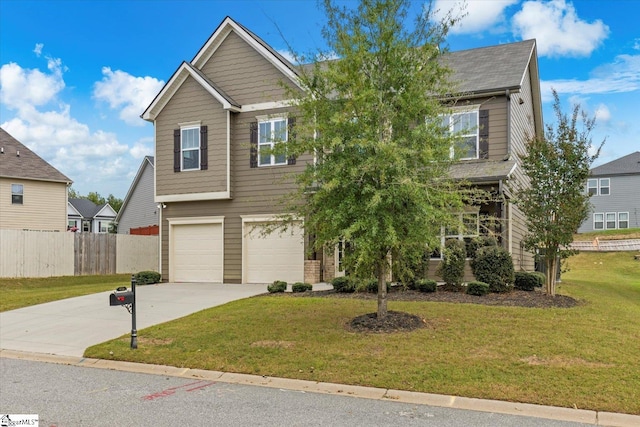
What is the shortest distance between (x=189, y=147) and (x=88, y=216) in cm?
3676

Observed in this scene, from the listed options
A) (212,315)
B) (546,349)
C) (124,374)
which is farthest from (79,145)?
(546,349)

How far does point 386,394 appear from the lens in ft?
19.6

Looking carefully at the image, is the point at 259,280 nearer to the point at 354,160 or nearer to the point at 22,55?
the point at 354,160

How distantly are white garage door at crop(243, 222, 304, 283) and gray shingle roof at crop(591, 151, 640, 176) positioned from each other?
3063 centimetres

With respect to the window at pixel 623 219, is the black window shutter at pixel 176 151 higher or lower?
higher

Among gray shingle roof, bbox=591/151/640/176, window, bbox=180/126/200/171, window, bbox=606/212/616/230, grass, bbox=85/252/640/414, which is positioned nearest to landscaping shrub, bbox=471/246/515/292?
grass, bbox=85/252/640/414

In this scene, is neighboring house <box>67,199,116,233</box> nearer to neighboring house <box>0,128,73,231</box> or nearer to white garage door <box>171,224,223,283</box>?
neighboring house <box>0,128,73,231</box>

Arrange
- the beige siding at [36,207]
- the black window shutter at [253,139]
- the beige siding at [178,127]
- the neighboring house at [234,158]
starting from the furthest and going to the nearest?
1. the beige siding at [36,207]
2. the beige siding at [178,127]
3. the black window shutter at [253,139]
4. the neighboring house at [234,158]

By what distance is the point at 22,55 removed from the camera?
930 inches

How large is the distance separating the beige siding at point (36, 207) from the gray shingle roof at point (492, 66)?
2455cm

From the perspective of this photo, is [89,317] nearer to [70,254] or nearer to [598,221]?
[70,254]

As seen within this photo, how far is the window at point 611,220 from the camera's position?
38.6 meters

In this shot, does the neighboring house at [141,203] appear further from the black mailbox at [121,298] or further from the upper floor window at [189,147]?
the black mailbox at [121,298]

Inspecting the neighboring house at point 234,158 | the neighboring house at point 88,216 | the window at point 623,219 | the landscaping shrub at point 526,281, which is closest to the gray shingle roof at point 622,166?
the window at point 623,219
